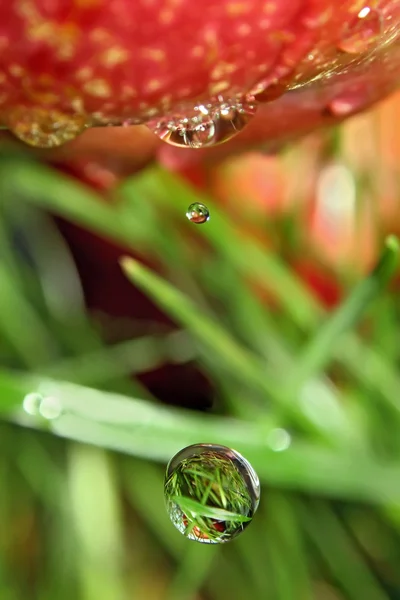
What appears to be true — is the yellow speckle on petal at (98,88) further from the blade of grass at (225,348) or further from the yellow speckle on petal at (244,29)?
the blade of grass at (225,348)

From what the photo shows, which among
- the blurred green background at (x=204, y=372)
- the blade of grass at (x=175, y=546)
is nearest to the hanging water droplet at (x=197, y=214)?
the blurred green background at (x=204, y=372)

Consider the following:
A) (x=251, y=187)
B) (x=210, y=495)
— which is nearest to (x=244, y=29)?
(x=210, y=495)

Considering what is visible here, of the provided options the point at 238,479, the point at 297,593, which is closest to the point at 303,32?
the point at 238,479

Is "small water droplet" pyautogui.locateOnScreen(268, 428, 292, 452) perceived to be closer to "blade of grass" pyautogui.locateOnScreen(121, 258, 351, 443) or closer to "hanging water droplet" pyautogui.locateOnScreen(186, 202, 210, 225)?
"blade of grass" pyautogui.locateOnScreen(121, 258, 351, 443)

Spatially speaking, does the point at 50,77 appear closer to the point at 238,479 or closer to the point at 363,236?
the point at 238,479

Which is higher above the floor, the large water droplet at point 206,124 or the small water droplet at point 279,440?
the small water droplet at point 279,440

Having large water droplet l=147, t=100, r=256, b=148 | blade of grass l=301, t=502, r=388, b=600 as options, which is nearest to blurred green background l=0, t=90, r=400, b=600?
blade of grass l=301, t=502, r=388, b=600

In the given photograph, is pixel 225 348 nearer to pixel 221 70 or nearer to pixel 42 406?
pixel 42 406
